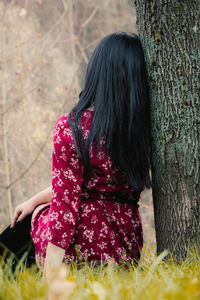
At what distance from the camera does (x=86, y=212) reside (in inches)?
68.2

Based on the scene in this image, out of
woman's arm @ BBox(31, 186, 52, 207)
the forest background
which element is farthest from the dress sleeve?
the forest background

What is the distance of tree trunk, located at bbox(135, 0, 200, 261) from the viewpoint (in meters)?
1.68

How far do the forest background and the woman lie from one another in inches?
72.8

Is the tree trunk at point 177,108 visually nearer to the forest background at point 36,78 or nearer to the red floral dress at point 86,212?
the red floral dress at point 86,212

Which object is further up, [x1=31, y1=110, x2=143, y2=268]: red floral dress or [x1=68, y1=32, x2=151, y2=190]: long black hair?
[x1=68, y1=32, x2=151, y2=190]: long black hair

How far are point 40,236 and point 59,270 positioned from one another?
1007 mm

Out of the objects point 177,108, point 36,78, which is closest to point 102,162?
point 177,108

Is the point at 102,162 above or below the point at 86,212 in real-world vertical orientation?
above

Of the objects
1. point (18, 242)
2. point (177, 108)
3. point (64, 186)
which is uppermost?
point (177, 108)

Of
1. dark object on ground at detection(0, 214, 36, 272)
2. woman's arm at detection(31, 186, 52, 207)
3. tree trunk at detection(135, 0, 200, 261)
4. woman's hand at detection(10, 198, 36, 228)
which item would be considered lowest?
dark object on ground at detection(0, 214, 36, 272)

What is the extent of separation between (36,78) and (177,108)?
4.84m

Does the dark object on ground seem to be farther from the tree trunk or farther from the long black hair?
the tree trunk

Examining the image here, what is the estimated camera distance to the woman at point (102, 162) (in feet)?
5.43

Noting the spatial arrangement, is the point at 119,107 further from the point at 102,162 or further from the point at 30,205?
the point at 30,205
